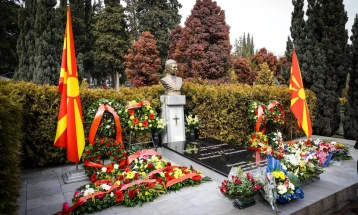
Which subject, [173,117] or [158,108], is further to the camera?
[158,108]

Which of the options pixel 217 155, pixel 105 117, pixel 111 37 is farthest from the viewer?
pixel 111 37

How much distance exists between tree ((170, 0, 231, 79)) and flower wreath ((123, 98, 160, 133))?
481 inches

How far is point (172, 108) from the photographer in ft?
23.1

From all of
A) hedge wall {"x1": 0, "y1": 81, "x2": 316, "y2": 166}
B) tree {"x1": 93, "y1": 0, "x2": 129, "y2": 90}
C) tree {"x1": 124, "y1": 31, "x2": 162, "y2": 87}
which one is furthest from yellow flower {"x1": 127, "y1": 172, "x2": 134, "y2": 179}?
tree {"x1": 93, "y1": 0, "x2": 129, "y2": 90}

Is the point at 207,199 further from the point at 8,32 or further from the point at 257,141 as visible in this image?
the point at 8,32

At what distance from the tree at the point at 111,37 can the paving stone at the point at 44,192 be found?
23924 mm

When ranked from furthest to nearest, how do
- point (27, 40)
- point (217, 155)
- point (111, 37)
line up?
point (111, 37) → point (27, 40) → point (217, 155)

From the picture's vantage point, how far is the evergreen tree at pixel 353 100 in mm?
8891

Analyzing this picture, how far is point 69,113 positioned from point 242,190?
11.2ft

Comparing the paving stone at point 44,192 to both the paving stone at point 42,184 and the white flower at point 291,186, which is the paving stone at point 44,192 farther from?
the white flower at point 291,186

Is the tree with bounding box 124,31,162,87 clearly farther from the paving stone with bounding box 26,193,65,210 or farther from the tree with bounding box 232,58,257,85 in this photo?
the paving stone with bounding box 26,193,65,210

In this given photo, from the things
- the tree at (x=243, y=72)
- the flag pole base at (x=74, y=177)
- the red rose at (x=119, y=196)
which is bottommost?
the flag pole base at (x=74, y=177)

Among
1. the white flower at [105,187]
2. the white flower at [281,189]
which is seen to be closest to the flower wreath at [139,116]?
the white flower at [105,187]

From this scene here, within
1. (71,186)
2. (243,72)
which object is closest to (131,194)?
(71,186)
